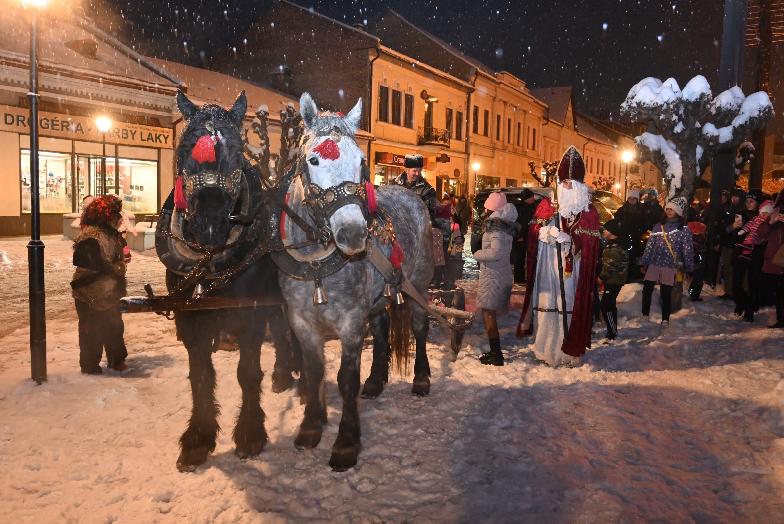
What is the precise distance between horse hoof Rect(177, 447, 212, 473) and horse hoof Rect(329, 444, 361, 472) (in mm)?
845

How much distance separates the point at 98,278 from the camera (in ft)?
19.0

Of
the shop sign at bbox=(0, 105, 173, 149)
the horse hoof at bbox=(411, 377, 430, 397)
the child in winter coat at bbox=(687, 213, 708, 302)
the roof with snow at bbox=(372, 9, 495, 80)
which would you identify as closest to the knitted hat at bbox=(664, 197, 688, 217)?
the child in winter coat at bbox=(687, 213, 708, 302)

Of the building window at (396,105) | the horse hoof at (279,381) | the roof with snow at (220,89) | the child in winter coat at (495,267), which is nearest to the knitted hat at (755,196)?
the child in winter coat at (495,267)

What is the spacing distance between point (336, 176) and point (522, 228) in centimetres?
958

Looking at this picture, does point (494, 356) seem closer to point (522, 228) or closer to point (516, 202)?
point (522, 228)

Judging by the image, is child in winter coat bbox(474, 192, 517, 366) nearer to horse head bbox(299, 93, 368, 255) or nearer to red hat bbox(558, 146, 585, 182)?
red hat bbox(558, 146, 585, 182)

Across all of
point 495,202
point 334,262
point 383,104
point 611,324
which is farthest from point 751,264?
point 383,104

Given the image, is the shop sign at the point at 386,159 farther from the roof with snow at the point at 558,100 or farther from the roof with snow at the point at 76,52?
the roof with snow at the point at 558,100

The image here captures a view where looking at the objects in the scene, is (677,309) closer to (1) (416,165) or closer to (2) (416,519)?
(1) (416,165)

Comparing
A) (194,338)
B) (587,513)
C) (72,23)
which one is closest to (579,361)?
(587,513)

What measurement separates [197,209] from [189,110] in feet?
2.08

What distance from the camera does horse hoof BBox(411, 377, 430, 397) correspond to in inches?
226

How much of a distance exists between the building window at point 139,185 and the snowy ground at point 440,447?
16.3 meters

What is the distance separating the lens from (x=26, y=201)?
19.3 meters
